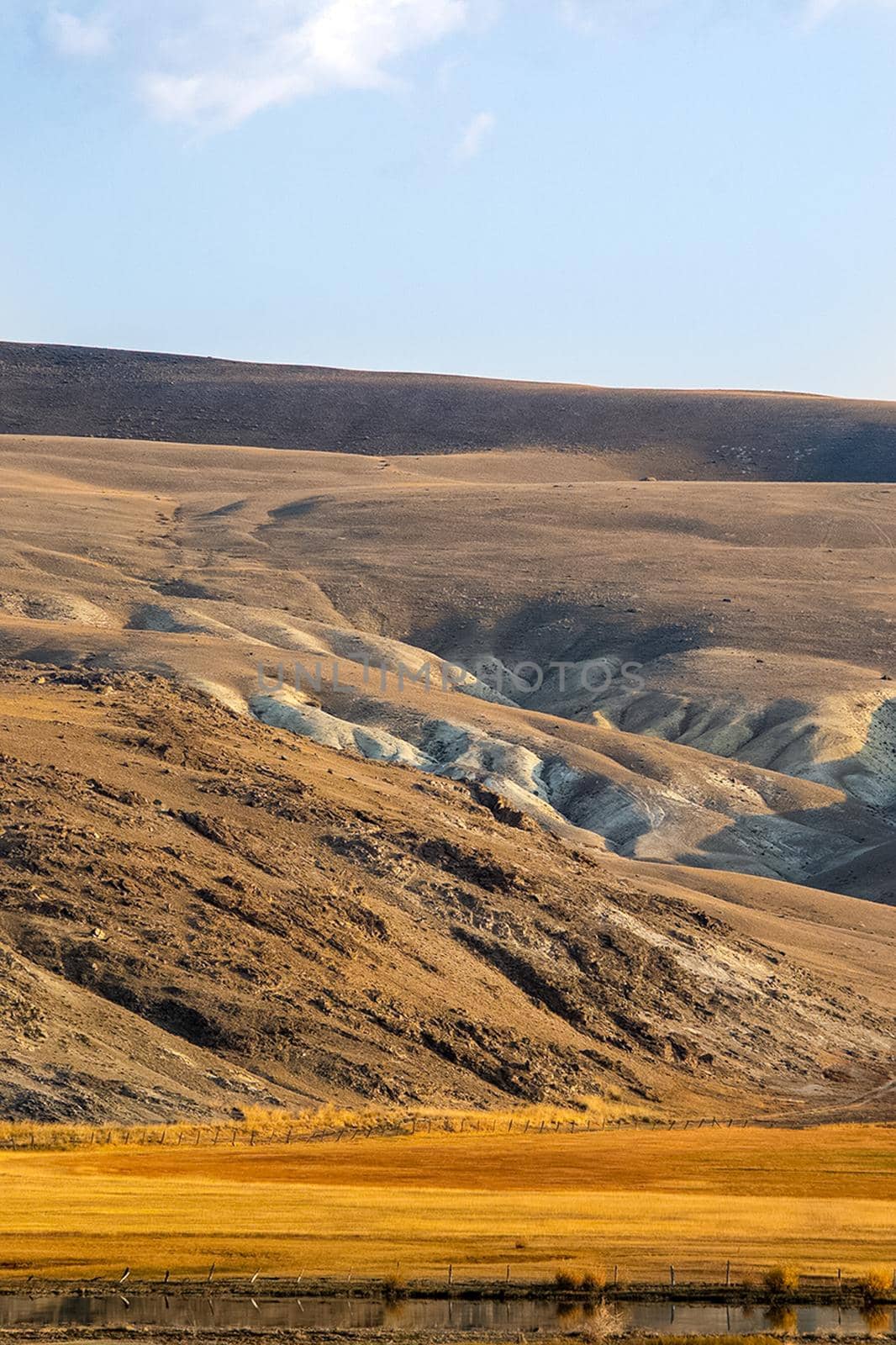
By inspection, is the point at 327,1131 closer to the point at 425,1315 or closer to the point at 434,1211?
the point at 434,1211

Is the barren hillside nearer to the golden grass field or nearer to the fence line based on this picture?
the fence line

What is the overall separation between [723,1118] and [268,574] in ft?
317

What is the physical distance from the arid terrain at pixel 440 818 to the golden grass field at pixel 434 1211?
6640 millimetres

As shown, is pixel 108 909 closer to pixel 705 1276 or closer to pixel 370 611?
pixel 705 1276

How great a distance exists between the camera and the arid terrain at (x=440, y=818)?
168 ft

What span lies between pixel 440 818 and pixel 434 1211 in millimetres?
37547

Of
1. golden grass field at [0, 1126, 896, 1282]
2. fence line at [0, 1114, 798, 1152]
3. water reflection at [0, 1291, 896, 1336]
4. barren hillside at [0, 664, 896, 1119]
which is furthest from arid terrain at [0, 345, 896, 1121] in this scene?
water reflection at [0, 1291, 896, 1336]

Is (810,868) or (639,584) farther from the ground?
(639,584)

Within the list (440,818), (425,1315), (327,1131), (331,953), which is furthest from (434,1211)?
(440,818)

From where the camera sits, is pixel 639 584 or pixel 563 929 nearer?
pixel 563 929

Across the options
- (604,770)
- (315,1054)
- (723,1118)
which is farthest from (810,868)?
(315,1054)

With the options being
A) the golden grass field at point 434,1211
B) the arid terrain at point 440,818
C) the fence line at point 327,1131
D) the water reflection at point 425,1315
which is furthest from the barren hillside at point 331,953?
the water reflection at point 425,1315

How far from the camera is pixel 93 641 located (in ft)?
347

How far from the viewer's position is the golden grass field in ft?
100
